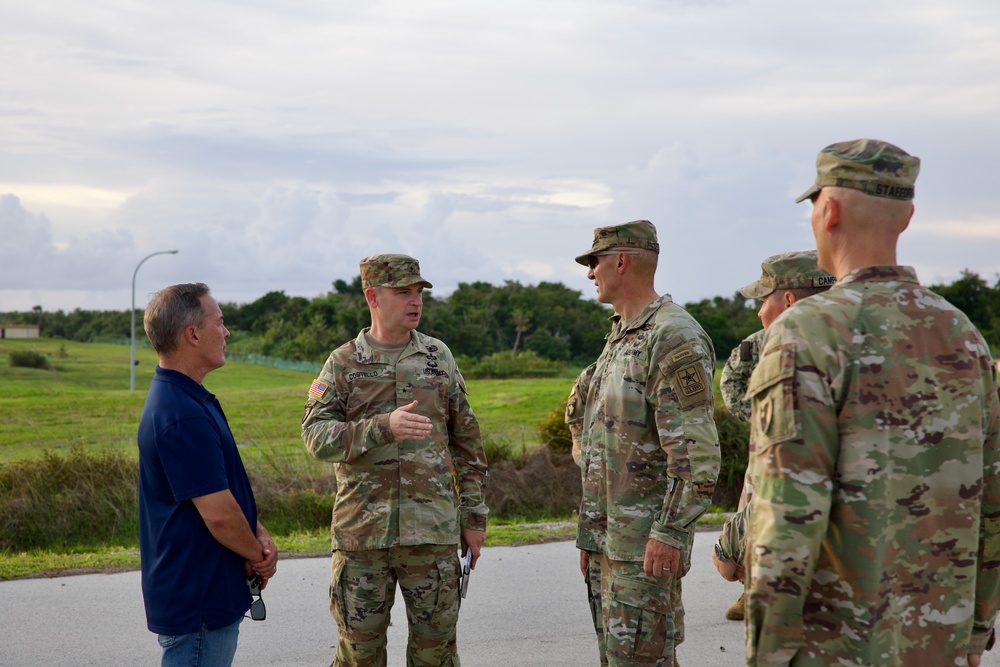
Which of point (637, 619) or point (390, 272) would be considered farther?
point (390, 272)

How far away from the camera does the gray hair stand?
3703mm

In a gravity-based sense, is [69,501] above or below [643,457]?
below

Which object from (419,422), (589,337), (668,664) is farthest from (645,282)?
(589,337)

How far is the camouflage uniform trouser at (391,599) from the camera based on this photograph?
4.55 meters

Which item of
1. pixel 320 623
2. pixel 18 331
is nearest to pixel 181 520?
pixel 320 623

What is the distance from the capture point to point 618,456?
4.17m

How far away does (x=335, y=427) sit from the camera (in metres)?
4.64

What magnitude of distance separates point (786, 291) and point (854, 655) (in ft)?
8.74

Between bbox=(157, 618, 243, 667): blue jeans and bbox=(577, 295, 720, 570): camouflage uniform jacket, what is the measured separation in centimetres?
164

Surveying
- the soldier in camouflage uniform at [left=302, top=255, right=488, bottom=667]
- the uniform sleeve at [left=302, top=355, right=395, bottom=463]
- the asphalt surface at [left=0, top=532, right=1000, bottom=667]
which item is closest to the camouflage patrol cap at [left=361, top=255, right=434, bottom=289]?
the soldier in camouflage uniform at [left=302, top=255, right=488, bottom=667]

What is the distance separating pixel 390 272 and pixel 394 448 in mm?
922

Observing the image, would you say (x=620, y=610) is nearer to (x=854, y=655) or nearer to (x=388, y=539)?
(x=388, y=539)

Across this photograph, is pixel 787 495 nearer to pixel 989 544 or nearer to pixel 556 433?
pixel 989 544

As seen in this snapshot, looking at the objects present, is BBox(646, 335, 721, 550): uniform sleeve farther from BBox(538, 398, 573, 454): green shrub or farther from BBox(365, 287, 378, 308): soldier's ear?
BBox(538, 398, 573, 454): green shrub
